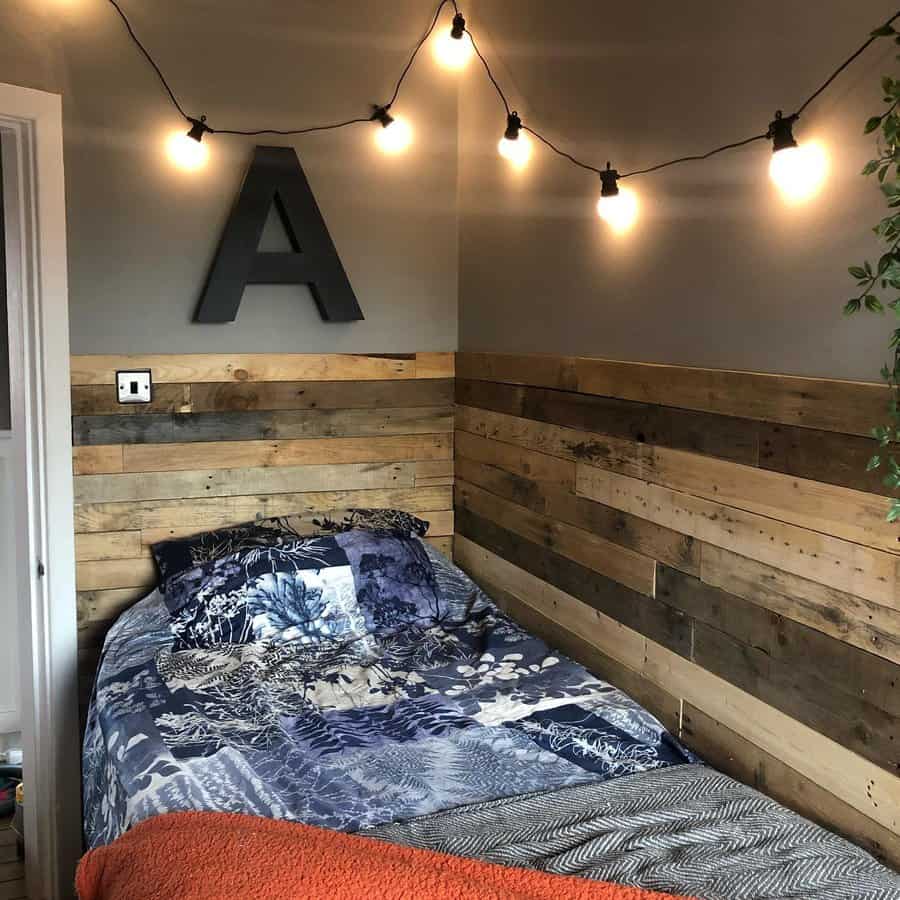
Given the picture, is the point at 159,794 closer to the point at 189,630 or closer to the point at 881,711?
the point at 189,630

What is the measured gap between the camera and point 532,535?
9.14ft

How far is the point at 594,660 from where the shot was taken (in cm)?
248

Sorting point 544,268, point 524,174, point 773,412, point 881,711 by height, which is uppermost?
point 524,174

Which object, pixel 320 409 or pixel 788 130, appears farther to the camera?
pixel 320 409

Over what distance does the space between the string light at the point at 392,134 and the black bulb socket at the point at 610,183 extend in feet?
3.25

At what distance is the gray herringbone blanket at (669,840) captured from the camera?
1.50m

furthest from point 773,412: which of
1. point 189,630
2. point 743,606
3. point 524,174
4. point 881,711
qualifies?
point 189,630

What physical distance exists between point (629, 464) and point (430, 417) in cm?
107

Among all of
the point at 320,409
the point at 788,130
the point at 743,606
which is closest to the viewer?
the point at 788,130

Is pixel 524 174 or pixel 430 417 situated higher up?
pixel 524 174

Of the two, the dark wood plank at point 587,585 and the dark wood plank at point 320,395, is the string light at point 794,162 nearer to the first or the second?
the dark wood plank at point 587,585

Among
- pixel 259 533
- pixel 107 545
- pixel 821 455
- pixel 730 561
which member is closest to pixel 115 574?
pixel 107 545

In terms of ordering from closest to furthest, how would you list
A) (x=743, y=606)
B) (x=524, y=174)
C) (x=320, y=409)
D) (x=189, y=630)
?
(x=743, y=606), (x=189, y=630), (x=524, y=174), (x=320, y=409)

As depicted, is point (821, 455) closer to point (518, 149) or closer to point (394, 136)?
point (518, 149)
